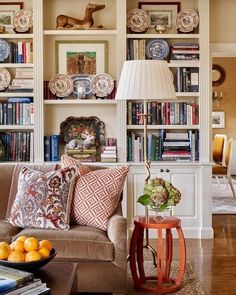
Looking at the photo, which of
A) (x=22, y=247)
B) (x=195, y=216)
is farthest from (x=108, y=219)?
(x=195, y=216)

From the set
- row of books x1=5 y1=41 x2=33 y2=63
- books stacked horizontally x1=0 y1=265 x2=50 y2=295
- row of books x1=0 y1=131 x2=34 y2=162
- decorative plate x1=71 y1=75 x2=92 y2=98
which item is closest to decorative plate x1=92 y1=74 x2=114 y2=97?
decorative plate x1=71 y1=75 x2=92 y2=98

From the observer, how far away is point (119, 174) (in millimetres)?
3656

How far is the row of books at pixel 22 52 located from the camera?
5.49m

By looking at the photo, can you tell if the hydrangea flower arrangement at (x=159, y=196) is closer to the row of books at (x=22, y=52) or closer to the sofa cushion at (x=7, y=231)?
the sofa cushion at (x=7, y=231)

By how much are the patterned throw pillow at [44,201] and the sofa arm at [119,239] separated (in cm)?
34

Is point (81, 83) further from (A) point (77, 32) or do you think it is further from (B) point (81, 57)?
(A) point (77, 32)

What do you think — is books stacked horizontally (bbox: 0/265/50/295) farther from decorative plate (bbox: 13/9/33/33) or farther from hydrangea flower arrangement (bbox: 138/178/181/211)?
decorative plate (bbox: 13/9/33/33)

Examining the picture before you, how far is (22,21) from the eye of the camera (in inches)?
215

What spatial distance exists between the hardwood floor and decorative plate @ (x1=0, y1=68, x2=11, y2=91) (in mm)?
2338

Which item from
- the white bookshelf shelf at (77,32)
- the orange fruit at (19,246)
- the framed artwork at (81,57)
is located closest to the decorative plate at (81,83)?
the framed artwork at (81,57)

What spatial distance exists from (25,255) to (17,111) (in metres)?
3.25

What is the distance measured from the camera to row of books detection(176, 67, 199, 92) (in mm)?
5555

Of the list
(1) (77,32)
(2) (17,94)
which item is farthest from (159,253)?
(1) (77,32)

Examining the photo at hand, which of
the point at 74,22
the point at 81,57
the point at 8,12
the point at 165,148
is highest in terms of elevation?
the point at 8,12
